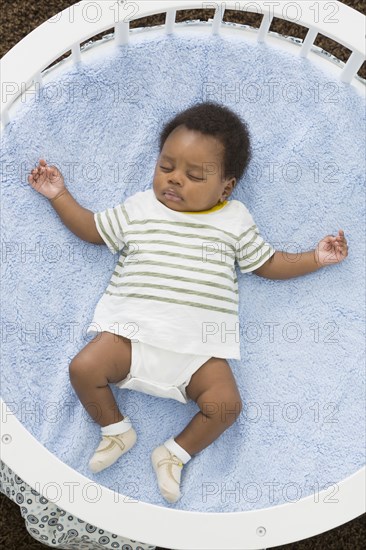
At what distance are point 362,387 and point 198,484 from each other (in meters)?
0.36

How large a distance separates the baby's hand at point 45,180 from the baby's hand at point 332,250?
0.50m

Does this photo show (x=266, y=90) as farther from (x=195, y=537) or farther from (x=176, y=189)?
(x=195, y=537)

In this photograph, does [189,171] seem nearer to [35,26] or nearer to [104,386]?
[104,386]

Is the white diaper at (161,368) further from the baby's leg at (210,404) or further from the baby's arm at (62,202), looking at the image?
the baby's arm at (62,202)

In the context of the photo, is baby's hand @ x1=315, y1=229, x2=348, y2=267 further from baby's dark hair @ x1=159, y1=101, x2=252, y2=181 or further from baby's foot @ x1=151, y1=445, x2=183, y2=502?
baby's foot @ x1=151, y1=445, x2=183, y2=502

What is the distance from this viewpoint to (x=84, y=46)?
4.58 feet

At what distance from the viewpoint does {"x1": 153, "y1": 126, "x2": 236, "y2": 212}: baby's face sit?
1.31 metres

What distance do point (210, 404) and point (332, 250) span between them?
377 millimetres

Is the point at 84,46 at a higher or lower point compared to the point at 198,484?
higher

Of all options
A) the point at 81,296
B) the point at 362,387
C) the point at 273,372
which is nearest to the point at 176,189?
the point at 81,296

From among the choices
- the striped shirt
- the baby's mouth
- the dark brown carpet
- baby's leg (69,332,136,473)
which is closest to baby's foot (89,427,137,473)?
baby's leg (69,332,136,473)

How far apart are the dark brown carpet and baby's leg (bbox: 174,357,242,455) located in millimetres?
411

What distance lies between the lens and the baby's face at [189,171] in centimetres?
131

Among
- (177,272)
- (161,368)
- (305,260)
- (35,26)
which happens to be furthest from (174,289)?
(35,26)
